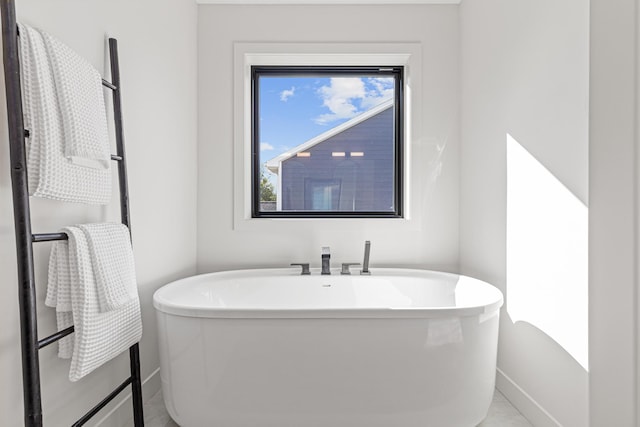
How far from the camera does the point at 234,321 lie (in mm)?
1539

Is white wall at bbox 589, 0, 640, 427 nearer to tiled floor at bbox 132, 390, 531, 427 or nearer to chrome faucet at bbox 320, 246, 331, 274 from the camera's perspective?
tiled floor at bbox 132, 390, 531, 427

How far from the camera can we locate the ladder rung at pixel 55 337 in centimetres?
117

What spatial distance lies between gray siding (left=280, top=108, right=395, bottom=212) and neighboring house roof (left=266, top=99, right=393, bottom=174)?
28 millimetres

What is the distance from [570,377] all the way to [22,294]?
1.89 meters

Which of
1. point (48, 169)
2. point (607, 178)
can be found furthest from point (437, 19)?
point (48, 169)

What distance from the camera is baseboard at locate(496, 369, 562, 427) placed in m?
1.73

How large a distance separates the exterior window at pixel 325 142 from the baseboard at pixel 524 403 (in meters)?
1.28

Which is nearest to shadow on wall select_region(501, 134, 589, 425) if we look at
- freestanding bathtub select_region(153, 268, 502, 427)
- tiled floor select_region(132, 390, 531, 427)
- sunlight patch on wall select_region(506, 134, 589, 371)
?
sunlight patch on wall select_region(506, 134, 589, 371)

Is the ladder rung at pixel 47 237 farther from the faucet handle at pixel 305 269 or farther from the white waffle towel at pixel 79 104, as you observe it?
the faucet handle at pixel 305 269

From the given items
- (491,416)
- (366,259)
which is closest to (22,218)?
(366,259)

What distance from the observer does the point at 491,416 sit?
1912 millimetres

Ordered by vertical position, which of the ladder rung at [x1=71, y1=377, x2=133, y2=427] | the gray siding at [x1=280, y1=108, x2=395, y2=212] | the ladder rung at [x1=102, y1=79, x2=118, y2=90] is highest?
the ladder rung at [x1=102, y1=79, x2=118, y2=90]

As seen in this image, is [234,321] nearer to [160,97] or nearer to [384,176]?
[160,97]

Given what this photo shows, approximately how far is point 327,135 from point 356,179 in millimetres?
383
